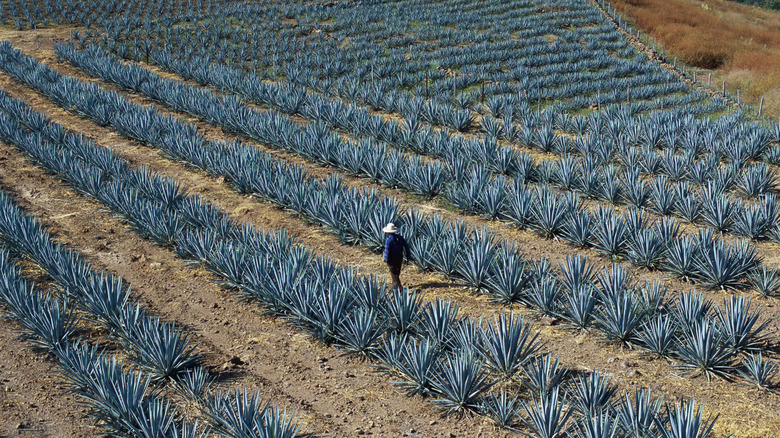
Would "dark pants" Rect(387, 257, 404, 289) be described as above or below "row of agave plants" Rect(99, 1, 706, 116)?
above

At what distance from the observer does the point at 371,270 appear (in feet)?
29.1

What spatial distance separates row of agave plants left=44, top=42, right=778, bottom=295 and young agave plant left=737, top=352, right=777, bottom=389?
2020mm

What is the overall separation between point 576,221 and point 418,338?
3793 millimetres

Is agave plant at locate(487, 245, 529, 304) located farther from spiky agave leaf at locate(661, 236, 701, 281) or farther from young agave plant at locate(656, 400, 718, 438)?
young agave plant at locate(656, 400, 718, 438)

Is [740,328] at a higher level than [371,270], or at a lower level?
higher

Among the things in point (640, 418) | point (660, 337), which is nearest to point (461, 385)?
point (640, 418)

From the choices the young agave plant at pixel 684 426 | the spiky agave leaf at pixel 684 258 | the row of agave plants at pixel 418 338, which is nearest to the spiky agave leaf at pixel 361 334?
the row of agave plants at pixel 418 338

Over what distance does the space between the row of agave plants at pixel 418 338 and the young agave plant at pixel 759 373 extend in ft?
2.16

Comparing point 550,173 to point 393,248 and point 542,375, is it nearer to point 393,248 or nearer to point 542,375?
point 393,248

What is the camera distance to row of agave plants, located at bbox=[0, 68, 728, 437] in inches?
207

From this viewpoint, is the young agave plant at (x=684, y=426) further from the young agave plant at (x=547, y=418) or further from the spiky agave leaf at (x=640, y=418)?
the young agave plant at (x=547, y=418)

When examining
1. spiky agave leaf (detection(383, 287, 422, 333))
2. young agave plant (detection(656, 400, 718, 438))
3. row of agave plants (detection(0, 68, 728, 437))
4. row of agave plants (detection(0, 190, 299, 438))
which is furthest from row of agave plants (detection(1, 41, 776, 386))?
row of agave plants (detection(0, 190, 299, 438))

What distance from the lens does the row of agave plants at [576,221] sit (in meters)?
8.20

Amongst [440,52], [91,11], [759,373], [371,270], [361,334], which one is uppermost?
[759,373]
